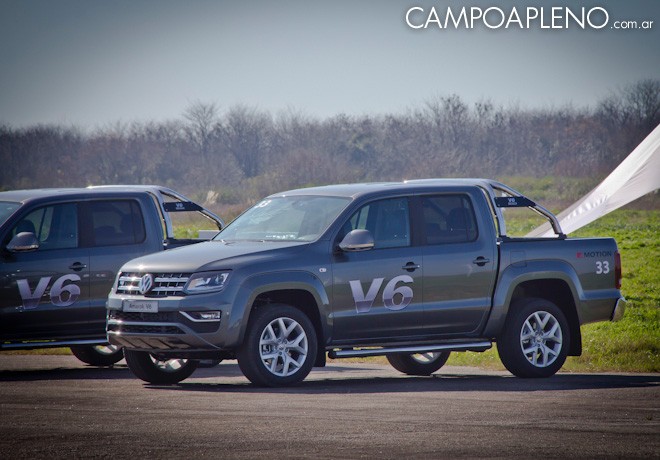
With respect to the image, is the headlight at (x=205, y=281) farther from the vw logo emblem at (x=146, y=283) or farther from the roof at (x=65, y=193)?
the roof at (x=65, y=193)

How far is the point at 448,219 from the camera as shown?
14461mm

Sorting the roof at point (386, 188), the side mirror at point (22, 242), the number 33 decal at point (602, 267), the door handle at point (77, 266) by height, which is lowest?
the number 33 decal at point (602, 267)

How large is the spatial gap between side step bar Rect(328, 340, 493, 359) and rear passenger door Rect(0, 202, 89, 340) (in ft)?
11.7

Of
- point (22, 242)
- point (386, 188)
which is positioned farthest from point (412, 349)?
point (22, 242)

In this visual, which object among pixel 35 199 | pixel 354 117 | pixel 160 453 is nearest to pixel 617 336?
pixel 35 199

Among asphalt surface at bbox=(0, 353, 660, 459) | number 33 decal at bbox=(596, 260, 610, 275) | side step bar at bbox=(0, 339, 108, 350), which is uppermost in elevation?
number 33 decal at bbox=(596, 260, 610, 275)

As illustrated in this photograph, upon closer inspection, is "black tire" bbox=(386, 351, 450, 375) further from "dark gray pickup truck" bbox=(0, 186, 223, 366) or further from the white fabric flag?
the white fabric flag

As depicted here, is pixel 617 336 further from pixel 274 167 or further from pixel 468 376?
pixel 274 167

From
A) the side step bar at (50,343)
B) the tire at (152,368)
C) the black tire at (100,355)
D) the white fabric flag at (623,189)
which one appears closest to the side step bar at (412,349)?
the tire at (152,368)

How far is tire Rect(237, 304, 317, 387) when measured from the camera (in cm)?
1305

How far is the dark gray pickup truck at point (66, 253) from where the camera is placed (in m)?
15.6

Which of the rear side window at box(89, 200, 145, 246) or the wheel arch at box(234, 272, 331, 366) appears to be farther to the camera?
the rear side window at box(89, 200, 145, 246)

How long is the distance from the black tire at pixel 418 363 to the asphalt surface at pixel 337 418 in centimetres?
69

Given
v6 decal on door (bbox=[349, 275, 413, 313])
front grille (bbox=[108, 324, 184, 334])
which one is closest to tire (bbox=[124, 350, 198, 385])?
front grille (bbox=[108, 324, 184, 334])
